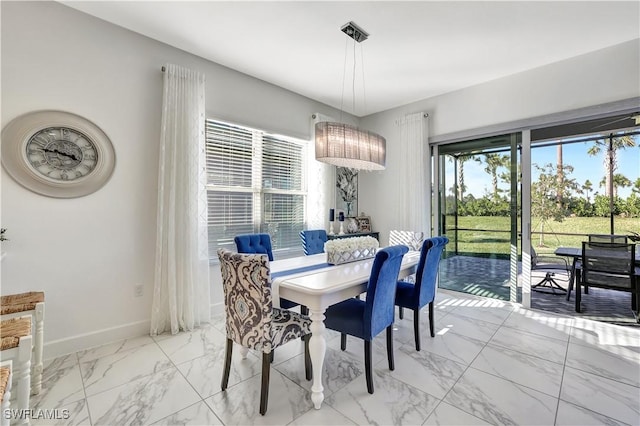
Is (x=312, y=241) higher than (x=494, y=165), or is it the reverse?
(x=494, y=165)

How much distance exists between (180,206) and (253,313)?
65.2 inches

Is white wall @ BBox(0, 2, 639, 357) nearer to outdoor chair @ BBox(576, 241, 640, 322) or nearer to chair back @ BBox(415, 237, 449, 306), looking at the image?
outdoor chair @ BBox(576, 241, 640, 322)

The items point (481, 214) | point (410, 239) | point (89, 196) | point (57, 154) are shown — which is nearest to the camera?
point (57, 154)

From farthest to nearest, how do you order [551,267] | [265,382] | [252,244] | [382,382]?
1. [551,267]
2. [252,244]
3. [382,382]
4. [265,382]

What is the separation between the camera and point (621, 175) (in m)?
3.18

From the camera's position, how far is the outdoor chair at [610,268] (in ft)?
9.64

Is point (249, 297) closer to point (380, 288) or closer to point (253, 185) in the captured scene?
point (380, 288)

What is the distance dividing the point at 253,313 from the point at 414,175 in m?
3.36

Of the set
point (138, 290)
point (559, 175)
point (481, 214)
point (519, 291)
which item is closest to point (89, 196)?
point (138, 290)

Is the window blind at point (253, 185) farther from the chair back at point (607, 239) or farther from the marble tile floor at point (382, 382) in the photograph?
the chair back at point (607, 239)

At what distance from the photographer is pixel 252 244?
2.75 metres

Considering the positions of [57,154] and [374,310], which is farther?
[57,154]

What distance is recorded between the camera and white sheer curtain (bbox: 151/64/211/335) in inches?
107

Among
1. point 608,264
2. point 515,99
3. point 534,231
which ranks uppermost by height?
point 515,99
